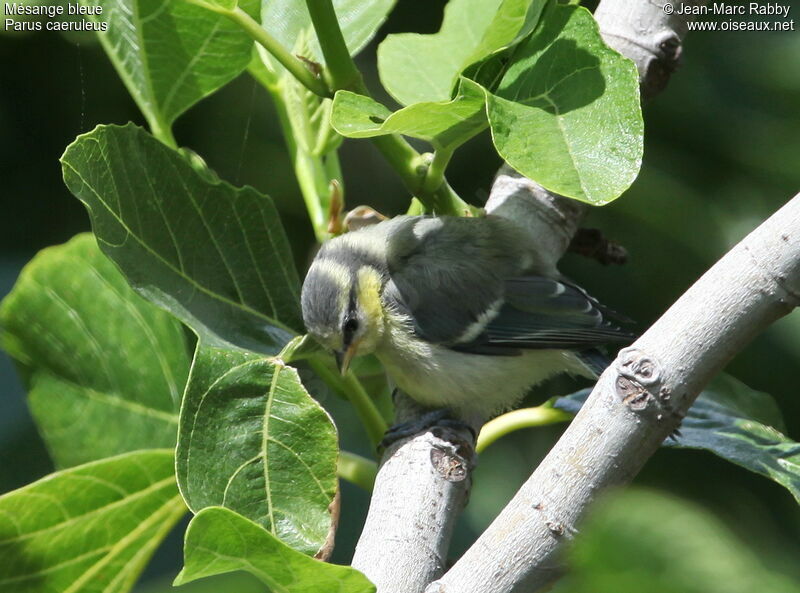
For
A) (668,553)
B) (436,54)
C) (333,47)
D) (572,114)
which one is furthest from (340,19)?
(668,553)

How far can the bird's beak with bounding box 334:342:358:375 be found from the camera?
1.52 m

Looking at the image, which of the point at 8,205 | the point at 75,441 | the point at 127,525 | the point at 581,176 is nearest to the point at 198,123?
the point at 8,205

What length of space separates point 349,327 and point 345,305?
4.3 inches

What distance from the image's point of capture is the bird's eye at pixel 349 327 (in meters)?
1.70

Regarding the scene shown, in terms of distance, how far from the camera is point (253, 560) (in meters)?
0.92

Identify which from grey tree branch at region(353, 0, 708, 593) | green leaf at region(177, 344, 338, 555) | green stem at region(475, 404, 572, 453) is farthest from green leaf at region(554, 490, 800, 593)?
green stem at region(475, 404, 572, 453)

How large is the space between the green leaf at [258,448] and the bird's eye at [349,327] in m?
0.44

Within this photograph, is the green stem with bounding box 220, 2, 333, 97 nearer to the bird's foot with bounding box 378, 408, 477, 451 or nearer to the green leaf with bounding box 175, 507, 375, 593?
the bird's foot with bounding box 378, 408, 477, 451

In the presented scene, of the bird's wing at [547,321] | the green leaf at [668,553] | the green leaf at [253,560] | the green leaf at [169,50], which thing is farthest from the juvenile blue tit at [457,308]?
the green leaf at [668,553]

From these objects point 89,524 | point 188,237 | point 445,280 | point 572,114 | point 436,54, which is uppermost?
point 436,54

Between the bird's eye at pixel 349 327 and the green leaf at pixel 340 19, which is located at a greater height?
the green leaf at pixel 340 19

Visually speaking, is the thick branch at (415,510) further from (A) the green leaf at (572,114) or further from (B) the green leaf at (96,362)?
(B) the green leaf at (96,362)

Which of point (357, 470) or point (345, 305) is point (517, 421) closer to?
point (357, 470)

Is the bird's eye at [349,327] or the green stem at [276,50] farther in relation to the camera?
the bird's eye at [349,327]
